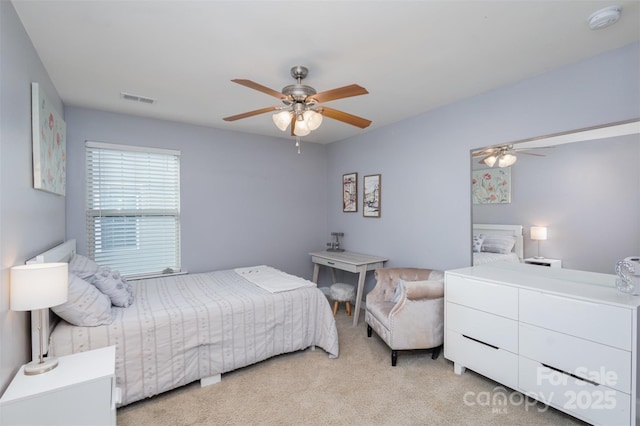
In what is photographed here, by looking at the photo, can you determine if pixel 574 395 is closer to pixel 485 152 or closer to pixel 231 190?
pixel 485 152

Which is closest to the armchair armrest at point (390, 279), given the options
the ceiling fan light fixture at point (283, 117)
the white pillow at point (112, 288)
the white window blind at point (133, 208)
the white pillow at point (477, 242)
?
the white pillow at point (477, 242)

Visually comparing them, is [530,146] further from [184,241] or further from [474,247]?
[184,241]

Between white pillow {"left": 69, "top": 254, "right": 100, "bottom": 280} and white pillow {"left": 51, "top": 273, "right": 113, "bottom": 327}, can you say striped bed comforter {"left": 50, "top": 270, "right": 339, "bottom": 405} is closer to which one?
white pillow {"left": 51, "top": 273, "right": 113, "bottom": 327}

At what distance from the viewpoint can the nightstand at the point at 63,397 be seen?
138 centimetres

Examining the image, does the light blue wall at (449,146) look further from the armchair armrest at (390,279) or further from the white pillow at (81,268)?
the white pillow at (81,268)

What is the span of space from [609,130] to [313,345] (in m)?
2.87

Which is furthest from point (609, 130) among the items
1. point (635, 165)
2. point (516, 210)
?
point (516, 210)

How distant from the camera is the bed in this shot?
2.08 meters

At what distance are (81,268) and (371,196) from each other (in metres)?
3.14

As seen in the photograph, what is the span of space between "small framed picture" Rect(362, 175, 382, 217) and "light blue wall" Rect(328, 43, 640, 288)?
0.09m

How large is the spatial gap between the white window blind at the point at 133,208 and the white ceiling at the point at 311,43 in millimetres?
771

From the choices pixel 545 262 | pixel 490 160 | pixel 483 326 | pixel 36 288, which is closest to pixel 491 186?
pixel 490 160

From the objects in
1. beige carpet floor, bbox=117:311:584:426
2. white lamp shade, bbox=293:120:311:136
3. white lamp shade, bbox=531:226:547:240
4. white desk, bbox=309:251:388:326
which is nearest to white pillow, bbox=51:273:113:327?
beige carpet floor, bbox=117:311:584:426

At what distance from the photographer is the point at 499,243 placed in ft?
9.04
